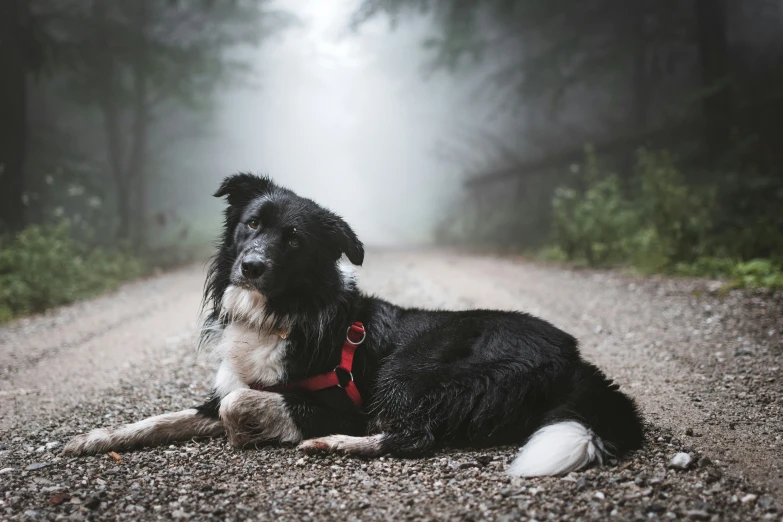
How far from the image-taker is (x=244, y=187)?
11.1 feet

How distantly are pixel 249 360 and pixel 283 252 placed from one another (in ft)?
2.20

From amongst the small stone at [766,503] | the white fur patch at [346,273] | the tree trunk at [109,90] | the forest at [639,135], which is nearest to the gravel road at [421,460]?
the small stone at [766,503]

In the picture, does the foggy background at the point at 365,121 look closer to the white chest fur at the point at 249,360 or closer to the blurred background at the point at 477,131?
the blurred background at the point at 477,131

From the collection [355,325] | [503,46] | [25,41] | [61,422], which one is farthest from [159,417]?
[503,46]

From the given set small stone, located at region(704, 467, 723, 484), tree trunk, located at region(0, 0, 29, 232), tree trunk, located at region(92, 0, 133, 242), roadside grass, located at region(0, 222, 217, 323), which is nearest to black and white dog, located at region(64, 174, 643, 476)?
small stone, located at region(704, 467, 723, 484)

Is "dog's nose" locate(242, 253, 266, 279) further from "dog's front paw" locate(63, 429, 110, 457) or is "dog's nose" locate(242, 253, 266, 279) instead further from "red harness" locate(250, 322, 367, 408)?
"dog's front paw" locate(63, 429, 110, 457)

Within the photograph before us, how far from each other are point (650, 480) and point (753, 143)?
9833mm

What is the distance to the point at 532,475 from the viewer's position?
93.0 inches

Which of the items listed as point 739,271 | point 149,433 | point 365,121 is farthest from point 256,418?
point 365,121

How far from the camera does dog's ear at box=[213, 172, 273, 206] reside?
3.33m

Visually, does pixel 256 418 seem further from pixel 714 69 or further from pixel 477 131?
pixel 477 131

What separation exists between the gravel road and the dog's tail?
0.20 ft

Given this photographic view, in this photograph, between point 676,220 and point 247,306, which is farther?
point 676,220

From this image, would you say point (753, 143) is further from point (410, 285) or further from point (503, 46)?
point (503, 46)
